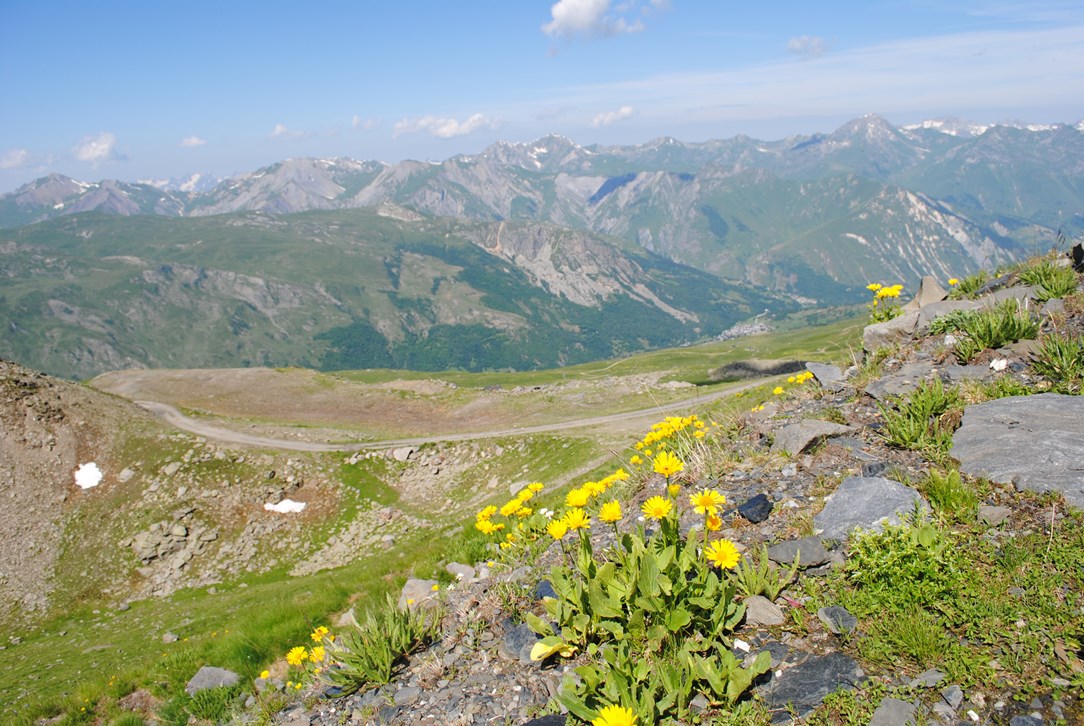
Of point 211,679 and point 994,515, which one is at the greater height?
point 994,515

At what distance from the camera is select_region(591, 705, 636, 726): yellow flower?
4.20 metres

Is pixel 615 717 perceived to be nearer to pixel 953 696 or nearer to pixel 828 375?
pixel 953 696

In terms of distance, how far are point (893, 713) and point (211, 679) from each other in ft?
37.8

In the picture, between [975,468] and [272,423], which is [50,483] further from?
[975,468]

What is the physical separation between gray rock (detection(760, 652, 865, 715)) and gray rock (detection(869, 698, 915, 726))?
27 centimetres

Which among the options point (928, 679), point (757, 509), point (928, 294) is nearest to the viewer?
point (928, 679)

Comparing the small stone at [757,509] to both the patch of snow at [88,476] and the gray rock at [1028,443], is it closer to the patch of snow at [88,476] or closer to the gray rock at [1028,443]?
the gray rock at [1028,443]

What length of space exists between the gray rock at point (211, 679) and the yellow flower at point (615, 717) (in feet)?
29.1

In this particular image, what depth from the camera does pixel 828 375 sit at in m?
12.1

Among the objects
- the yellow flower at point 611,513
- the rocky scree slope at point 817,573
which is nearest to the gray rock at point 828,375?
the rocky scree slope at point 817,573

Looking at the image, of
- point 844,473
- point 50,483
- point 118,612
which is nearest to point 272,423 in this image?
point 50,483

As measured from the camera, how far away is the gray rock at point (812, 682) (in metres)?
4.67

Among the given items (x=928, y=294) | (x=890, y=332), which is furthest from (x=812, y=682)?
(x=928, y=294)

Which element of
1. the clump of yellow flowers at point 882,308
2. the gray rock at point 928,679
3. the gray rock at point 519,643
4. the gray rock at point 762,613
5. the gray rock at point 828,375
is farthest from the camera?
the clump of yellow flowers at point 882,308
